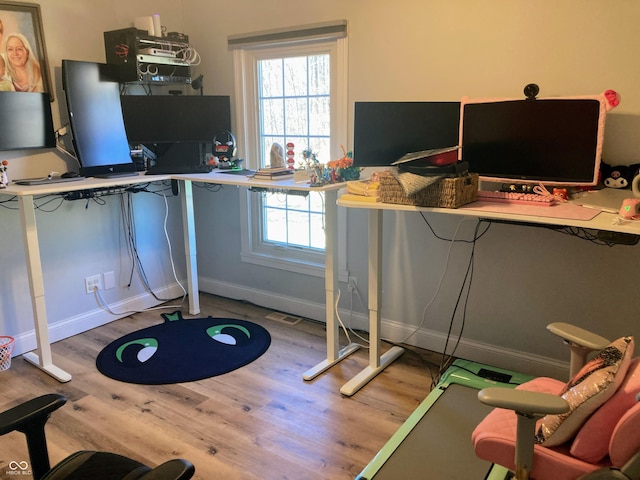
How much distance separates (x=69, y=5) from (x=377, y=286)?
100.0 inches

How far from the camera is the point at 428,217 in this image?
3014 mm

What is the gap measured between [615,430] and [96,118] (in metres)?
3.18

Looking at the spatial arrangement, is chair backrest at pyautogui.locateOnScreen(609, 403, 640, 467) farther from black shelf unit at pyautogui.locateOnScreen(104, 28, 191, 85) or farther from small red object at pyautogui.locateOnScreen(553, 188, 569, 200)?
black shelf unit at pyautogui.locateOnScreen(104, 28, 191, 85)

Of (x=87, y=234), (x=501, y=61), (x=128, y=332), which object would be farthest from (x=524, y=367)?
(x=87, y=234)

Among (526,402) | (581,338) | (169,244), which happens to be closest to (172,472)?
(526,402)

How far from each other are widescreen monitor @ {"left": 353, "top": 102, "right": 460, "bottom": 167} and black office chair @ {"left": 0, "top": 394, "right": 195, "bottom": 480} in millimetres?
1768

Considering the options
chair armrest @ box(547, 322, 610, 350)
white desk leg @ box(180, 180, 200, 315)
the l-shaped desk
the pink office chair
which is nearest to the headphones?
white desk leg @ box(180, 180, 200, 315)

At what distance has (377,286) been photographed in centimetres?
279

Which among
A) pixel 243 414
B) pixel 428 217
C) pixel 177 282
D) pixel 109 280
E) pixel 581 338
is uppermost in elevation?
pixel 428 217

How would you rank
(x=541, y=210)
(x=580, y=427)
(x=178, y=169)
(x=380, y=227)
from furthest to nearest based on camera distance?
(x=178, y=169)
(x=380, y=227)
(x=541, y=210)
(x=580, y=427)

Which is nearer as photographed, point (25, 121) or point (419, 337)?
point (25, 121)

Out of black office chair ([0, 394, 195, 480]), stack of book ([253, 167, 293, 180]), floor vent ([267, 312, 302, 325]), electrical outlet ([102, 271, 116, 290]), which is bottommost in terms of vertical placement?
floor vent ([267, 312, 302, 325])

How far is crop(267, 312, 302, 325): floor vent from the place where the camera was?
11.8ft

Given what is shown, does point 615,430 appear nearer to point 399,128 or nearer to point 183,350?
point 399,128
